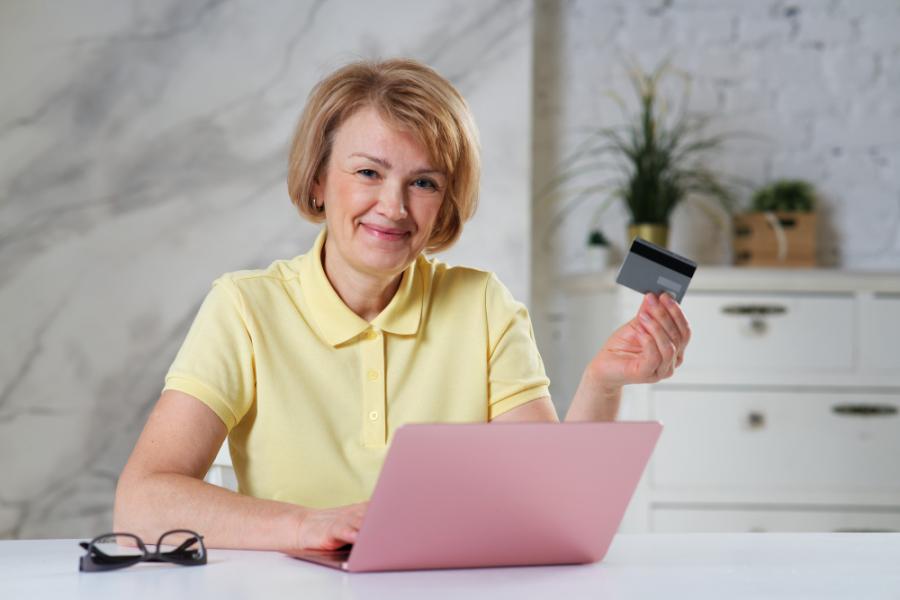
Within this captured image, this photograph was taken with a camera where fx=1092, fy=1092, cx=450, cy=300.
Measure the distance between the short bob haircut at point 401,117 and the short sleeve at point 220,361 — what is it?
22 centimetres

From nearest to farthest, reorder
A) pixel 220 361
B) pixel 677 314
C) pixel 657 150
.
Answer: pixel 677 314, pixel 220 361, pixel 657 150

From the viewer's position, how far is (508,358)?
1617mm

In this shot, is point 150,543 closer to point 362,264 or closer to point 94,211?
point 362,264

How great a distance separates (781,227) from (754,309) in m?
0.48

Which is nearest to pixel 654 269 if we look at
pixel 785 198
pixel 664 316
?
pixel 664 316

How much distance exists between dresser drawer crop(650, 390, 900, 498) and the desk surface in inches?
63.6

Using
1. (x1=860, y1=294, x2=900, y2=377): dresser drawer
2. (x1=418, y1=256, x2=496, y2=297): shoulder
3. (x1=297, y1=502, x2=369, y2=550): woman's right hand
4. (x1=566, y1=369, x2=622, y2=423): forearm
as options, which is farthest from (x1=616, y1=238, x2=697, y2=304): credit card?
(x1=860, y1=294, x2=900, y2=377): dresser drawer

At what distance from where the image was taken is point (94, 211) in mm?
2758

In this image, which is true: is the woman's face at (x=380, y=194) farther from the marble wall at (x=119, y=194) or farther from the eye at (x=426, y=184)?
the marble wall at (x=119, y=194)

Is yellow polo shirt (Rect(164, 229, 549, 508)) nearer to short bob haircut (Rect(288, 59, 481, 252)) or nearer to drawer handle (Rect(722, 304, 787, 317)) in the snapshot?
short bob haircut (Rect(288, 59, 481, 252))

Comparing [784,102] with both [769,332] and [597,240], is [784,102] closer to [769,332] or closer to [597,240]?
[597,240]

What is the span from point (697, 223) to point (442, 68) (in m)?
0.99

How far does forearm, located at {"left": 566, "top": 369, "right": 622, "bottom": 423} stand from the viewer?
4.72 feet

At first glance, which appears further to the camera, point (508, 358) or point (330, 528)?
point (508, 358)
